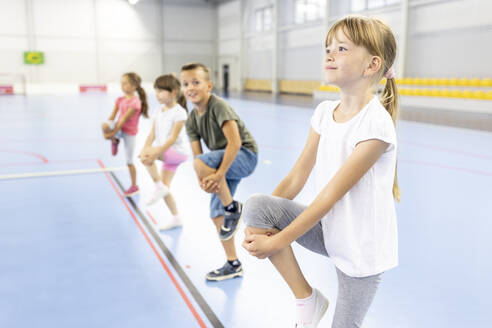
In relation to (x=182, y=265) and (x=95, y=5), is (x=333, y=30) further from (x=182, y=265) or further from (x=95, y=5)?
(x=95, y=5)

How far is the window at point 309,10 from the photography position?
20427 millimetres

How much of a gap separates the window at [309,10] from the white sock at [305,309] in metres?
20.4

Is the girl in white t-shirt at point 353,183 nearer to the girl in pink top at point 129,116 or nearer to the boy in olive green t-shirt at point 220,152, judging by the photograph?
the boy in olive green t-shirt at point 220,152

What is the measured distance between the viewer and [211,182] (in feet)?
7.45

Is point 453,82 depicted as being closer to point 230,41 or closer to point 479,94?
point 479,94

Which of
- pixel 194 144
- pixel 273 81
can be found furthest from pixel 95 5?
pixel 194 144

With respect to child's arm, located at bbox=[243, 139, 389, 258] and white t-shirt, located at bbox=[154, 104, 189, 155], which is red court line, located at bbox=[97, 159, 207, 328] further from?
child's arm, located at bbox=[243, 139, 389, 258]

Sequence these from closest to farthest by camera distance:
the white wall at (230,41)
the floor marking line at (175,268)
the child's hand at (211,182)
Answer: the floor marking line at (175,268) → the child's hand at (211,182) → the white wall at (230,41)

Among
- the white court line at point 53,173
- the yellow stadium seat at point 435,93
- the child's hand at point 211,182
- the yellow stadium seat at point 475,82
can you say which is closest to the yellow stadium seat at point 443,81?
the yellow stadium seat at point 435,93

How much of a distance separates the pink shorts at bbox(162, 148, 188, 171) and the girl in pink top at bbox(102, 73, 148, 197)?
952 millimetres

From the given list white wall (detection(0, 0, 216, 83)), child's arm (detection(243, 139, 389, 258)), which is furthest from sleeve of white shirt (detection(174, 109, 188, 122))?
white wall (detection(0, 0, 216, 83))

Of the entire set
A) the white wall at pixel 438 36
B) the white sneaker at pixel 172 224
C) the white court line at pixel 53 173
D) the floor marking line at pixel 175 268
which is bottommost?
the floor marking line at pixel 175 268

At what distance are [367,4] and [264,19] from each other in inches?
344

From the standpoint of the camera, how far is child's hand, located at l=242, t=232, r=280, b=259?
137cm
